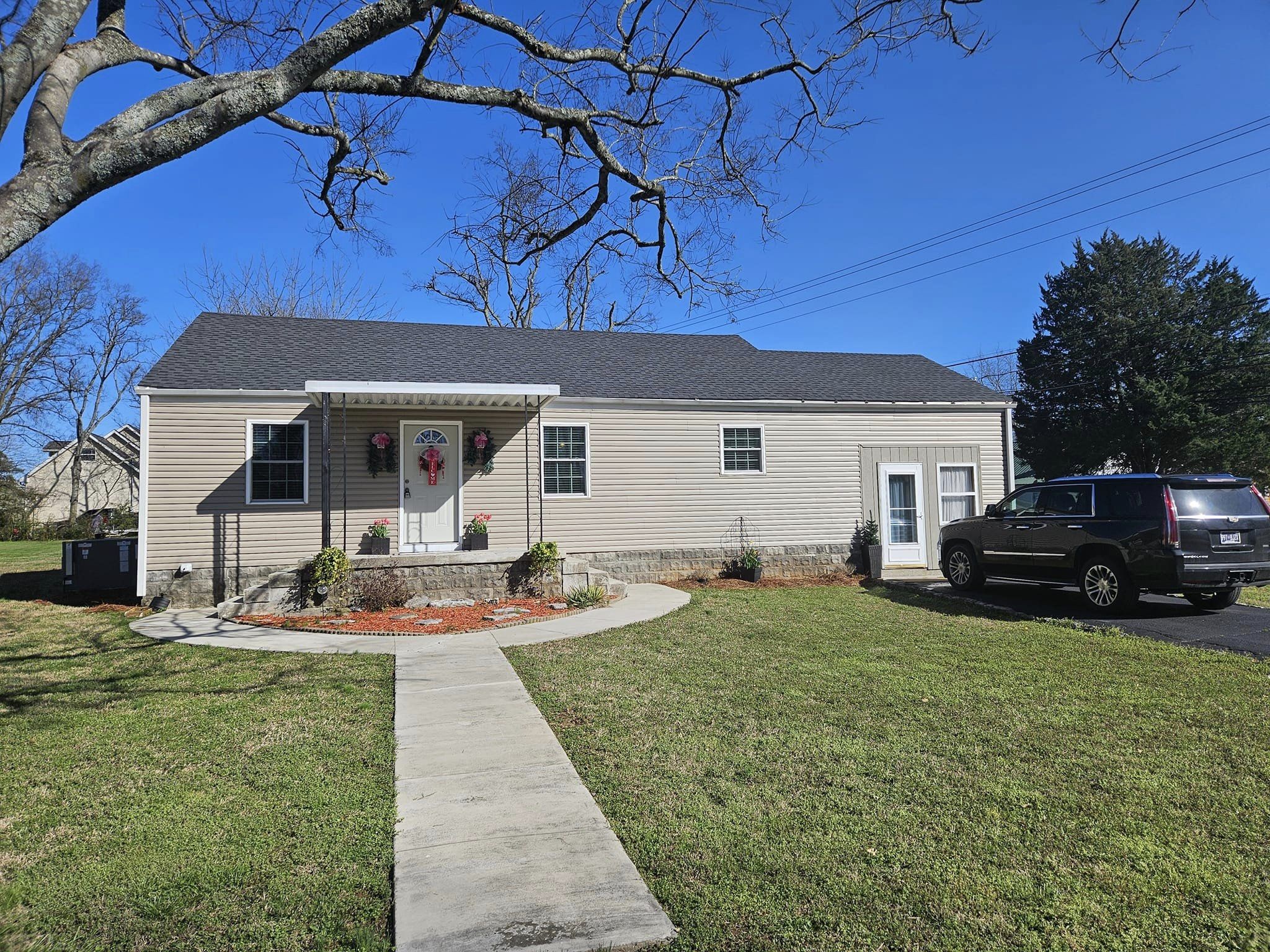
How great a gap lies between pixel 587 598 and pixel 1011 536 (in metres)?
6.56

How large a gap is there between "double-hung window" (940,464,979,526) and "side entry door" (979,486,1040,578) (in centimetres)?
418

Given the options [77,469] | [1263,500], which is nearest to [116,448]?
[77,469]

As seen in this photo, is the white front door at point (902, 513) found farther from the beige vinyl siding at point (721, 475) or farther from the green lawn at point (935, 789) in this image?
the green lawn at point (935, 789)

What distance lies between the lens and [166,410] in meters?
11.4

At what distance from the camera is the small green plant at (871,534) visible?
14.8 meters

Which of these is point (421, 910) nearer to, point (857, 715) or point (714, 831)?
point (714, 831)

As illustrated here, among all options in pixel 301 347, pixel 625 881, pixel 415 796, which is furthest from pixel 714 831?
pixel 301 347

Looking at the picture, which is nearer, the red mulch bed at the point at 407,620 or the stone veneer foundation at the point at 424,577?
the red mulch bed at the point at 407,620

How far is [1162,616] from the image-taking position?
9.20 meters

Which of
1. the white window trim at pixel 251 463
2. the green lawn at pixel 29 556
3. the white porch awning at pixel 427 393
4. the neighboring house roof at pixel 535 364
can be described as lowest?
the green lawn at pixel 29 556

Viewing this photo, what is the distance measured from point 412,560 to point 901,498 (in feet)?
33.4

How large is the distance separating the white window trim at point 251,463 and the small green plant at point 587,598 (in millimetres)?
4826

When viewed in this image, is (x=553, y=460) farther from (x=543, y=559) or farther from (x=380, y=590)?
(x=380, y=590)

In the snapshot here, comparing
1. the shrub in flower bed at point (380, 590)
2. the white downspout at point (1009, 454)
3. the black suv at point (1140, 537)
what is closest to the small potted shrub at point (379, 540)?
the shrub in flower bed at point (380, 590)
